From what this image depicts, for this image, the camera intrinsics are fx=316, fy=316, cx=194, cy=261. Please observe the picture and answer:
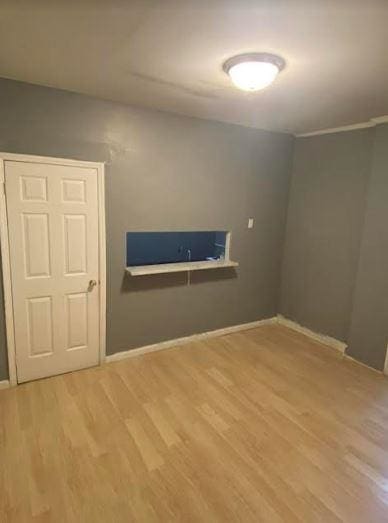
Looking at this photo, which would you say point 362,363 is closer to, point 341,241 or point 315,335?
point 315,335

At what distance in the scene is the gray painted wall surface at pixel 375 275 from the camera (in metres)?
3.17

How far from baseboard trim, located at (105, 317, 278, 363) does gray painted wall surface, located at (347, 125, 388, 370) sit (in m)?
1.27

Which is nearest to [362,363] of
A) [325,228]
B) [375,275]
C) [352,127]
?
[375,275]

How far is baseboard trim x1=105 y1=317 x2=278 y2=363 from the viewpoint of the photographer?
338cm

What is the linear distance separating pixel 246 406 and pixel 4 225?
8.23 feet

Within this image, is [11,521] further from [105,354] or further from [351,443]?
[351,443]

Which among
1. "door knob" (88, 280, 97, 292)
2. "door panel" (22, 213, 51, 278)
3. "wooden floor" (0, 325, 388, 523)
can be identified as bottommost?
"wooden floor" (0, 325, 388, 523)

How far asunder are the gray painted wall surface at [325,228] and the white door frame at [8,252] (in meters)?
2.51

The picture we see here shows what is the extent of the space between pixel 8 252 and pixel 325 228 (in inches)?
133

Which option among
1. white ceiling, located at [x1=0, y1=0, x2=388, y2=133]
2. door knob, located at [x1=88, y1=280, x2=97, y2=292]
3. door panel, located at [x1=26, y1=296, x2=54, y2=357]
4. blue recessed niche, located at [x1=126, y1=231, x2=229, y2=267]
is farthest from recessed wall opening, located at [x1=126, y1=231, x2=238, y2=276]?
white ceiling, located at [x1=0, y1=0, x2=388, y2=133]

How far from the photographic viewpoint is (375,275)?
329 centimetres

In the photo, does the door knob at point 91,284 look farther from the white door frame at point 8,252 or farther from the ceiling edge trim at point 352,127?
the ceiling edge trim at point 352,127

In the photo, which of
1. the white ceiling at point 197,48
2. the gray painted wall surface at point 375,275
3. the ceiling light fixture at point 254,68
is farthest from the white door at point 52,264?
the gray painted wall surface at point 375,275

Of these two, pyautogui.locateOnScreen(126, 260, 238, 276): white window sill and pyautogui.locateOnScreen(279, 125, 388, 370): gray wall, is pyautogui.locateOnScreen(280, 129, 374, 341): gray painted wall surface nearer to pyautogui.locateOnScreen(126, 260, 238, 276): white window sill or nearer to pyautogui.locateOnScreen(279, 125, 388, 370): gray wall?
pyautogui.locateOnScreen(279, 125, 388, 370): gray wall
